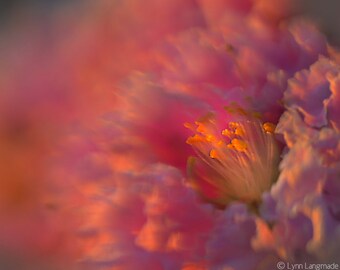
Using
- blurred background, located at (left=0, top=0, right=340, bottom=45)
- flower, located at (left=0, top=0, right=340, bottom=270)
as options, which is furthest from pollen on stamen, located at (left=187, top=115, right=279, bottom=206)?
blurred background, located at (left=0, top=0, right=340, bottom=45)

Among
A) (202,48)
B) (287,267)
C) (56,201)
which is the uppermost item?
(202,48)

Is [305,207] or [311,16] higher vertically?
[311,16]

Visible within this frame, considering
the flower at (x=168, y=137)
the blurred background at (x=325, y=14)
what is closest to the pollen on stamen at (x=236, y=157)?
the flower at (x=168, y=137)

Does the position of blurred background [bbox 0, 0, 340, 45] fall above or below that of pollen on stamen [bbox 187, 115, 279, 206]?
above

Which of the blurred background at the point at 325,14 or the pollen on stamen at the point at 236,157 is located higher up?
the blurred background at the point at 325,14

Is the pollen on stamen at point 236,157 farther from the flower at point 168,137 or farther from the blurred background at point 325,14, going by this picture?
the blurred background at point 325,14

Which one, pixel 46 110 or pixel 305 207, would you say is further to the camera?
pixel 46 110

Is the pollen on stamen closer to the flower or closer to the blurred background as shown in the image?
the flower

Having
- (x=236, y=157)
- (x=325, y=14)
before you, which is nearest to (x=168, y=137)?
(x=236, y=157)

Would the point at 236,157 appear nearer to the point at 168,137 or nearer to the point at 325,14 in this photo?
the point at 168,137

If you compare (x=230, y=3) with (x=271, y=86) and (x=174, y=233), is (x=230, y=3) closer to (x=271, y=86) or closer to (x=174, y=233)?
(x=271, y=86)

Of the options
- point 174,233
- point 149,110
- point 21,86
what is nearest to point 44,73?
point 21,86
